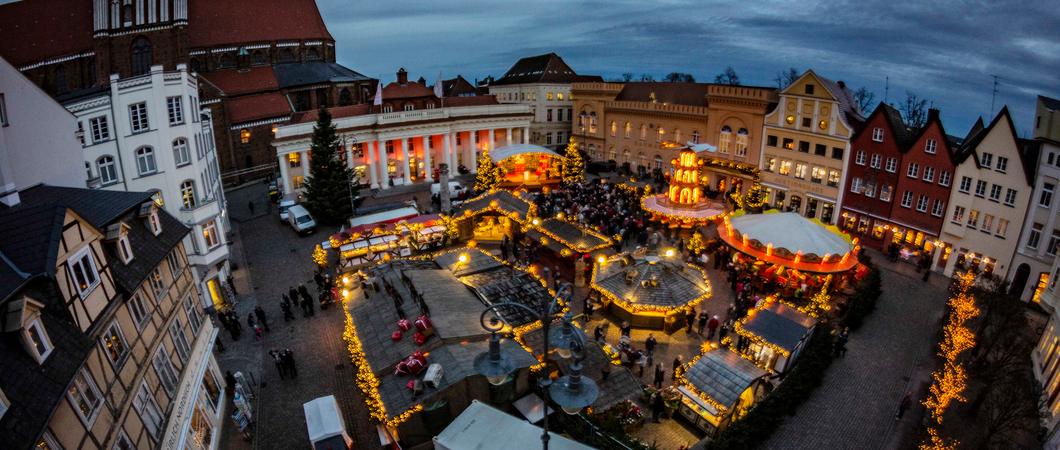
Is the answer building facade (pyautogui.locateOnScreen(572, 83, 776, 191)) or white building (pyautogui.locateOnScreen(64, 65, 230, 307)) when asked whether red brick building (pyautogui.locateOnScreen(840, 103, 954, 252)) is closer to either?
building facade (pyautogui.locateOnScreen(572, 83, 776, 191))

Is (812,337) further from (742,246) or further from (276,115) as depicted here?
(276,115)

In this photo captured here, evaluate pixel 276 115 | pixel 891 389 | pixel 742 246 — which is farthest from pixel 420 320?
pixel 276 115

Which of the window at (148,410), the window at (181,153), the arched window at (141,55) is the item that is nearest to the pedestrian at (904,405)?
the window at (148,410)

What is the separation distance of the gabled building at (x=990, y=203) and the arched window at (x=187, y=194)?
38.5 m

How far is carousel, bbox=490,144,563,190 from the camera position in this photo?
4584 centimetres

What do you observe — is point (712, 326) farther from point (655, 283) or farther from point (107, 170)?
point (107, 170)

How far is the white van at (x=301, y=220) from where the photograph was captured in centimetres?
3419

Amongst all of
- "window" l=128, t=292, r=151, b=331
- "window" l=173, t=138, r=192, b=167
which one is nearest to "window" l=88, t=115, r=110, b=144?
"window" l=173, t=138, r=192, b=167

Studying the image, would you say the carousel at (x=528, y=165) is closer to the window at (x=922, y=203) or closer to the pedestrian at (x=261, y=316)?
the pedestrian at (x=261, y=316)

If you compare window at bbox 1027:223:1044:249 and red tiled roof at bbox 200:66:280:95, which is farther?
red tiled roof at bbox 200:66:280:95

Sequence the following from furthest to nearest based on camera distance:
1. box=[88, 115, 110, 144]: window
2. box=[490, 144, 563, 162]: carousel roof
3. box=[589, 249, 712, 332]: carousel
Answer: box=[490, 144, 563, 162]: carousel roof
box=[589, 249, 712, 332]: carousel
box=[88, 115, 110, 144]: window

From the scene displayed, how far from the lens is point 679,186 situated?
34438 mm

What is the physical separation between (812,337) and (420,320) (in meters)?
15.3

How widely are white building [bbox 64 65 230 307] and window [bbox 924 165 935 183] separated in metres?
37.7
